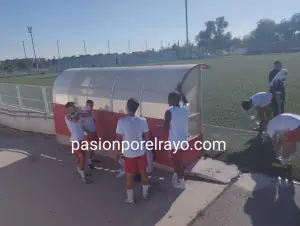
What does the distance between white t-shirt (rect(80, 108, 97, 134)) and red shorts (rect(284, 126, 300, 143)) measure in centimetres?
392

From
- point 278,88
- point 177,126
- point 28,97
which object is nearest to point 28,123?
point 28,97

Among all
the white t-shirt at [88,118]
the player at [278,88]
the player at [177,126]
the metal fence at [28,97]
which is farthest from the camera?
the metal fence at [28,97]

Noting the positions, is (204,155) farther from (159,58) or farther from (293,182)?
(159,58)

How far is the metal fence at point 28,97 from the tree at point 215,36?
333 ft

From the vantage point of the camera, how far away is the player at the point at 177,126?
4.71m

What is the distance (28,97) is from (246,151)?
794 cm

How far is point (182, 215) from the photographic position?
169 inches

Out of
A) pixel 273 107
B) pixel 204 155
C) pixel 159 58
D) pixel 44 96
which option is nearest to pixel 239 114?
pixel 273 107

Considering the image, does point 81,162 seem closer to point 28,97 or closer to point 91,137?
point 91,137

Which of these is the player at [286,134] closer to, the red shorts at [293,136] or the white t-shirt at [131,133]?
the red shorts at [293,136]

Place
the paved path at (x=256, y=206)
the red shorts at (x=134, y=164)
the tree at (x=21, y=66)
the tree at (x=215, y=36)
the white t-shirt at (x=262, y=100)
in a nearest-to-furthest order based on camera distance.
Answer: the paved path at (x=256, y=206) < the red shorts at (x=134, y=164) < the white t-shirt at (x=262, y=100) < the tree at (x=21, y=66) < the tree at (x=215, y=36)

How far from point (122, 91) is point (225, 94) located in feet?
30.1

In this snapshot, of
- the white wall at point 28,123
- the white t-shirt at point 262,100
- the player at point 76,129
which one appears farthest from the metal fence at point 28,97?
the white t-shirt at point 262,100

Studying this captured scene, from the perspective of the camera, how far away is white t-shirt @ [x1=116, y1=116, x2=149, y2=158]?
4.42 metres
